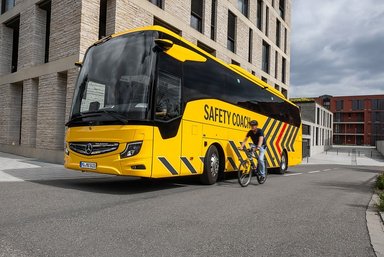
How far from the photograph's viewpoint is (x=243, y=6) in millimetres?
26734

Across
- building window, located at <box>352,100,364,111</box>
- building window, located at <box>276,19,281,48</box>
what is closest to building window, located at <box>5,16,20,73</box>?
building window, located at <box>276,19,281,48</box>

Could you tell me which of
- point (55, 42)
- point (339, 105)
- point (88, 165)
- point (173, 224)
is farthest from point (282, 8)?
point (339, 105)

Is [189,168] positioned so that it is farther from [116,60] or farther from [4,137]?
[4,137]

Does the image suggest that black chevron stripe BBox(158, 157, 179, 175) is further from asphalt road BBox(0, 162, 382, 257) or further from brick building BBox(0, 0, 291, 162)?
brick building BBox(0, 0, 291, 162)

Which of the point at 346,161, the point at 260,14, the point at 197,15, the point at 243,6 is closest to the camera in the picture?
the point at 197,15

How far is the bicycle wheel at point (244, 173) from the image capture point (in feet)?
28.5

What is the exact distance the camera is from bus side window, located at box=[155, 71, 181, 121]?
267 inches

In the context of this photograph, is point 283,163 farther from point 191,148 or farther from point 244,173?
point 191,148

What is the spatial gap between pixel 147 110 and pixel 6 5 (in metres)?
18.1

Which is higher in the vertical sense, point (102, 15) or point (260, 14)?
point (260, 14)

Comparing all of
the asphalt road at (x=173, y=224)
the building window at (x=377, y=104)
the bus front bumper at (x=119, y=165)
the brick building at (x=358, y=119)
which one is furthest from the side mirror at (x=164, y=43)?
the building window at (x=377, y=104)

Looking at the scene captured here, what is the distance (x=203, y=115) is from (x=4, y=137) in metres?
14.3

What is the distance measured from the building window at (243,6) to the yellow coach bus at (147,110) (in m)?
18.7

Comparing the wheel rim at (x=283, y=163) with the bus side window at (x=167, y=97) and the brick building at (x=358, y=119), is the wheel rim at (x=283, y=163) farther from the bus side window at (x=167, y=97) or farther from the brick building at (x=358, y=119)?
the brick building at (x=358, y=119)
